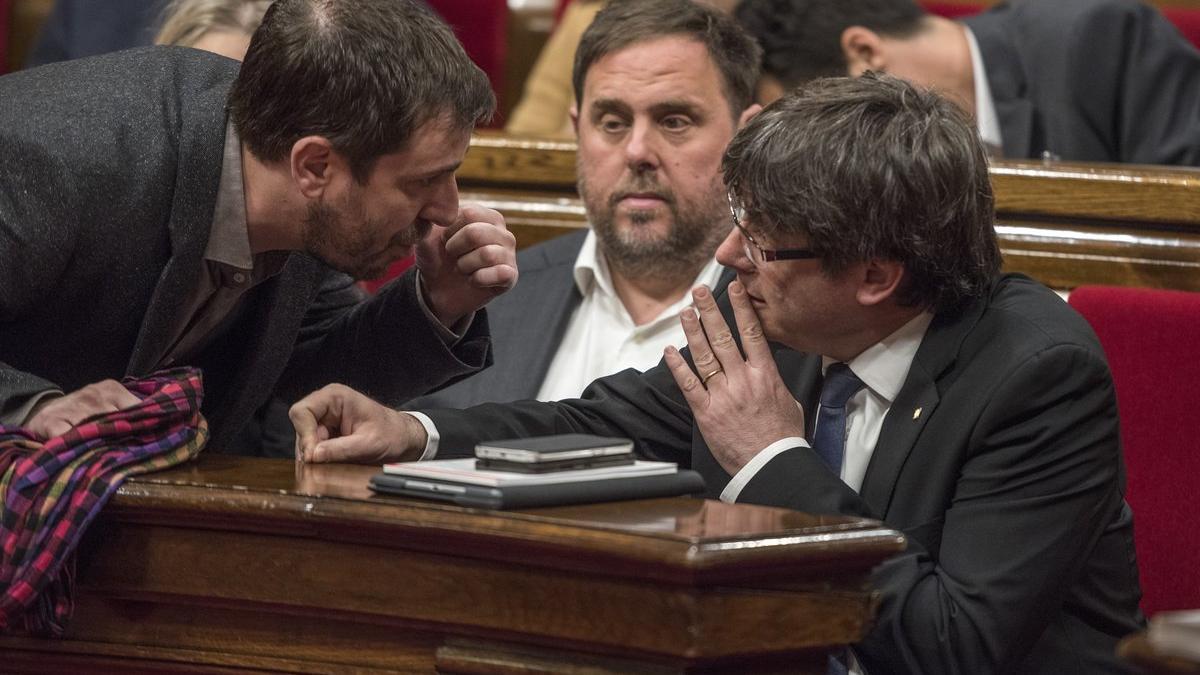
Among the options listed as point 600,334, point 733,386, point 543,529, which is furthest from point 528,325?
point 543,529

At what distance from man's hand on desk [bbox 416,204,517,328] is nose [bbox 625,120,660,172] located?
57 cm

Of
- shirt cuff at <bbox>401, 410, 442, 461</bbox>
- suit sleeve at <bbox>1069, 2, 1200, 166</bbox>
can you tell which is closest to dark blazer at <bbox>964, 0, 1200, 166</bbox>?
suit sleeve at <bbox>1069, 2, 1200, 166</bbox>

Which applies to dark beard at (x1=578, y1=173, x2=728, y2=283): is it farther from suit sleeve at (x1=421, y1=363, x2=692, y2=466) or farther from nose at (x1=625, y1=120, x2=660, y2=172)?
suit sleeve at (x1=421, y1=363, x2=692, y2=466)

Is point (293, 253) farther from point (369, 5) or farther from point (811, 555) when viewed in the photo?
point (811, 555)

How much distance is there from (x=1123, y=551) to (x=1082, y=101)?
5.50ft

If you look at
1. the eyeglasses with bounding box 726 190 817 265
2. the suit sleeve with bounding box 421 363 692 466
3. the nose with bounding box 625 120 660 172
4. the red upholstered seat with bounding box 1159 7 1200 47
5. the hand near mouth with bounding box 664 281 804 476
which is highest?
the eyeglasses with bounding box 726 190 817 265

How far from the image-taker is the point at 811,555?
122cm

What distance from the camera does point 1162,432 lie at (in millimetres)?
1942

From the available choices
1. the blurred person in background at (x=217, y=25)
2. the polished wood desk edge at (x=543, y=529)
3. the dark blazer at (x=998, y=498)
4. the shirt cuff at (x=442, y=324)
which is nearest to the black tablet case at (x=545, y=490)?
the polished wood desk edge at (x=543, y=529)

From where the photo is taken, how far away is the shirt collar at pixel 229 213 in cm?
175

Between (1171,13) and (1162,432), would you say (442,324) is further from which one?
(1171,13)

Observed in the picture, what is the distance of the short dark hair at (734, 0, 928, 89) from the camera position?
10.2ft

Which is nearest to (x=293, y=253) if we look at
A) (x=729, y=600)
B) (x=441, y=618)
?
(x=441, y=618)

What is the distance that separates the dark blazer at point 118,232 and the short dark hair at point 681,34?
83 cm
